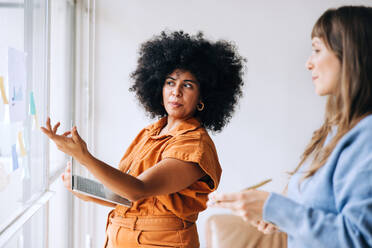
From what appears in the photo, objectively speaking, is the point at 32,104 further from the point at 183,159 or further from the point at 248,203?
the point at 248,203

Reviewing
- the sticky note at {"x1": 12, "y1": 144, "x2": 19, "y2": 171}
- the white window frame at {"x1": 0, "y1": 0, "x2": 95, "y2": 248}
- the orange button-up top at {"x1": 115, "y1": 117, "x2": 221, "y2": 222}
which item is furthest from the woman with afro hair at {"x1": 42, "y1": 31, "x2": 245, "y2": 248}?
the white window frame at {"x1": 0, "y1": 0, "x2": 95, "y2": 248}

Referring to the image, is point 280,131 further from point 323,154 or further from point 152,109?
point 323,154

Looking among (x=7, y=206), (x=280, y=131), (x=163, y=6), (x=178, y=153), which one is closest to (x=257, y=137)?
(x=280, y=131)

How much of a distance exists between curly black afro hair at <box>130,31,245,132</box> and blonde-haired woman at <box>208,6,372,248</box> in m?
0.66

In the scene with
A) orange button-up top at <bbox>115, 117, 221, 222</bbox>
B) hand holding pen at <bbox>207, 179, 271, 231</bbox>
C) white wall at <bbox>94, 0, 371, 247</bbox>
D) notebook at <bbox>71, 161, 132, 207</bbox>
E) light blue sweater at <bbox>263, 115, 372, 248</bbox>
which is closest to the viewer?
light blue sweater at <bbox>263, 115, 372, 248</bbox>

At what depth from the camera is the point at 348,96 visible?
0.88m

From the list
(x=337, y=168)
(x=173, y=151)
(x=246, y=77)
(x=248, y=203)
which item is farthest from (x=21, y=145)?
(x=246, y=77)

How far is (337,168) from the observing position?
84cm

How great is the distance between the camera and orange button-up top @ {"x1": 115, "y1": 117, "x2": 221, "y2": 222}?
130cm

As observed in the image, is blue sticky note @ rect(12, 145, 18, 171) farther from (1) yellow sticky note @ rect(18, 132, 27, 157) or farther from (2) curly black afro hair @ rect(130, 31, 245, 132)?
(2) curly black afro hair @ rect(130, 31, 245, 132)

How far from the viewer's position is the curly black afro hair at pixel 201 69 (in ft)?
5.20

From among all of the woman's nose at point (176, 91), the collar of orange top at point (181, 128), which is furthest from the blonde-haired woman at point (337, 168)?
the woman's nose at point (176, 91)

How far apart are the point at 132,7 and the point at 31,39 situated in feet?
4.43

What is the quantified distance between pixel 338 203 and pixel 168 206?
665 mm
